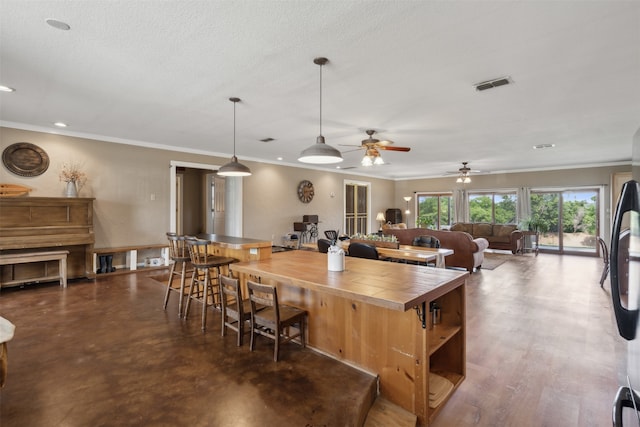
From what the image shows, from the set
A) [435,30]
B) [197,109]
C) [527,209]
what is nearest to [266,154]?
[197,109]

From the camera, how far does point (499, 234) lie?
9.30 m

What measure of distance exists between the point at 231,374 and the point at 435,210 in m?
11.2

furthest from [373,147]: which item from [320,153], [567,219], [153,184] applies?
[567,219]

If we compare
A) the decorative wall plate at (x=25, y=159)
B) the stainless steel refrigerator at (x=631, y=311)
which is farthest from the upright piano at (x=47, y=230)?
the stainless steel refrigerator at (x=631, y=311)

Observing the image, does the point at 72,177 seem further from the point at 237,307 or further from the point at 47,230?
the point at 237,307

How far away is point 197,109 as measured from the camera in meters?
3.98

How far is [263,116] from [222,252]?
2.00 meters

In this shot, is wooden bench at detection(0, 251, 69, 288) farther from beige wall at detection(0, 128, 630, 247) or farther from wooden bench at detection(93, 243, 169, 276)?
beige wall at detection(0, 128, 630, 247)

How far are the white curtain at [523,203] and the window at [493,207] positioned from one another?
22 cm

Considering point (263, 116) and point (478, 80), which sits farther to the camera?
point (263, 116)

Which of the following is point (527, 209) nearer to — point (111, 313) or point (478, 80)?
point (478, 80)

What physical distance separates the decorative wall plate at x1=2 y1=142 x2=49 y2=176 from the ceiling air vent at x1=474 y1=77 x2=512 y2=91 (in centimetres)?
647

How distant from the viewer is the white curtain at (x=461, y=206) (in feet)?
36.2

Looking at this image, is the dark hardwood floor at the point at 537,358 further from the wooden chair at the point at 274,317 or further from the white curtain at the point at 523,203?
the white curtain at the point at 523,203
